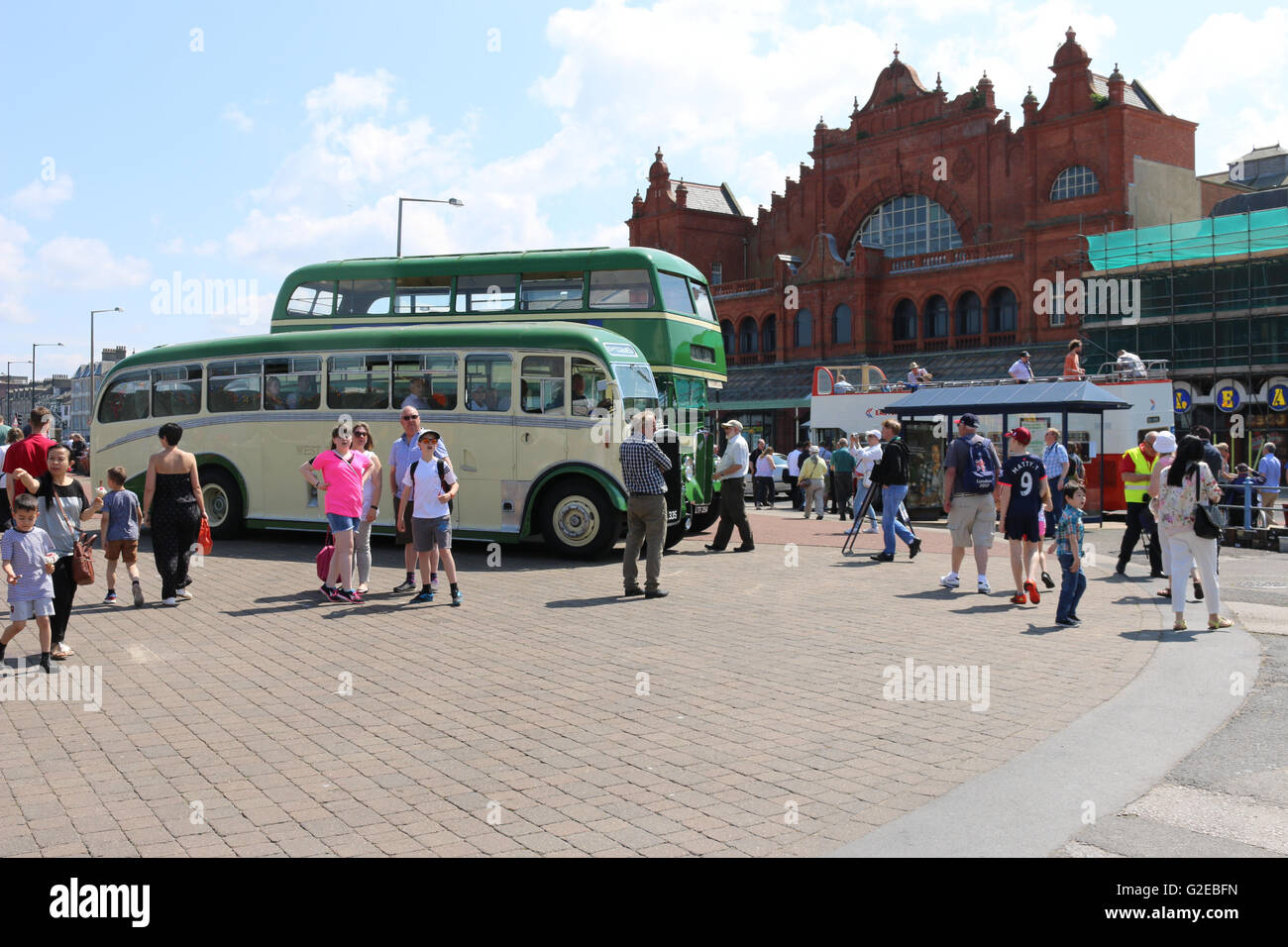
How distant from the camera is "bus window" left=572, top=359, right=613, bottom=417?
15617 mm

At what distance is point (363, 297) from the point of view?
1934 cm

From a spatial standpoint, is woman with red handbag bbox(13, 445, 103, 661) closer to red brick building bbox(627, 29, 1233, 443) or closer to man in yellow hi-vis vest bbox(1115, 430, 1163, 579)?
man in yellow hi-vis vest bbox(1115, 430, 1163, 579)

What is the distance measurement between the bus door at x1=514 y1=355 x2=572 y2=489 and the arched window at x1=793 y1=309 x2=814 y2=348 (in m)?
43.1

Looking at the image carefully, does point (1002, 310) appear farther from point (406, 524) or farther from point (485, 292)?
point (406, 524)

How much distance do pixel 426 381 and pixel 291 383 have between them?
2482 mm

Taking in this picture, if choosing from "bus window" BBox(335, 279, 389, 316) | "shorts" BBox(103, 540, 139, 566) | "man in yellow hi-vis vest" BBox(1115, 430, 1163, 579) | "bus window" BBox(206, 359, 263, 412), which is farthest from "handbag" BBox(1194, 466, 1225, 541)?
"bus window" BBox(206, 359, 263, 412)

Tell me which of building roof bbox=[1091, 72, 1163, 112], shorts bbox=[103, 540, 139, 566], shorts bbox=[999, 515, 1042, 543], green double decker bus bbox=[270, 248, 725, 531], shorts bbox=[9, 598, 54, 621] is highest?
building roof bbox=[1091, 72, 1163, 112]

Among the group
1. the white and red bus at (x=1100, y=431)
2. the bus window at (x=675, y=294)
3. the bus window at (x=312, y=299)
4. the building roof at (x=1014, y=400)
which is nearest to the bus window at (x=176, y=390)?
the bus window at (x=312, y=299)

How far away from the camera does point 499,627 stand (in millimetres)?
10398

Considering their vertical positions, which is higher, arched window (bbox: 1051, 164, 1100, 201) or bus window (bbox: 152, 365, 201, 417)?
arched window (bbox: 1051, 164, 1100, 201)

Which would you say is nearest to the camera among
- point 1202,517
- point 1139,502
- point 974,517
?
point 1202,517

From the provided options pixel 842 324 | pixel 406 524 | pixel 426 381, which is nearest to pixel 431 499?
pixel 406 524

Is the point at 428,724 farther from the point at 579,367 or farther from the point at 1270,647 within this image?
the point at 579,367

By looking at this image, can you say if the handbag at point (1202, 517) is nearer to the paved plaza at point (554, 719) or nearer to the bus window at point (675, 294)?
the paved plaza at point (554, 719)
